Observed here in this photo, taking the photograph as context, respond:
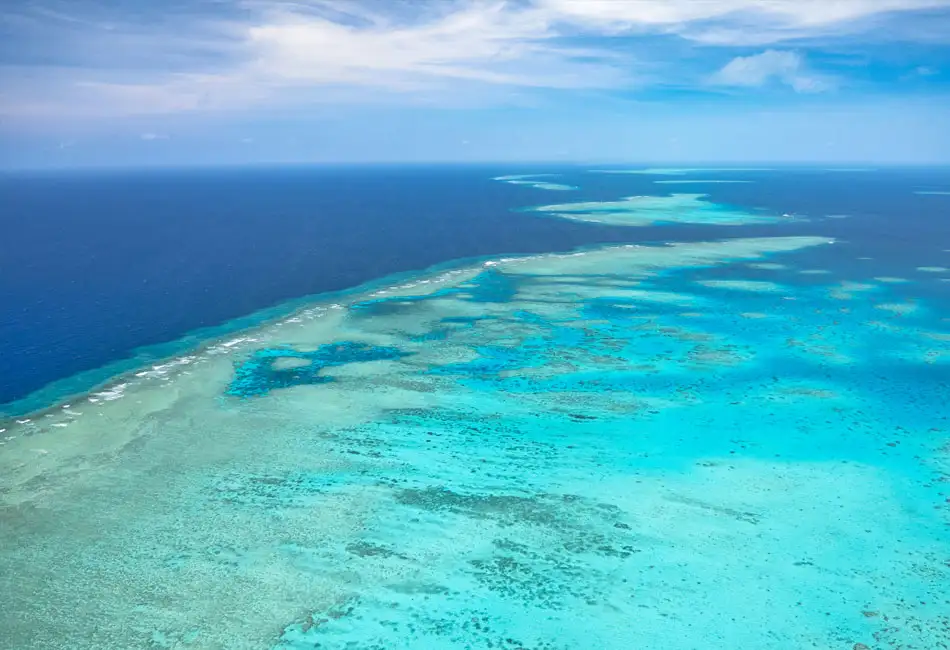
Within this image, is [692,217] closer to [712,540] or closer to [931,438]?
[931,438]

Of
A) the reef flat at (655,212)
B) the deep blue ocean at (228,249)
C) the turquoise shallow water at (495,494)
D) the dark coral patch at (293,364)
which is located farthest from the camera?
the reef flat at (655,212)

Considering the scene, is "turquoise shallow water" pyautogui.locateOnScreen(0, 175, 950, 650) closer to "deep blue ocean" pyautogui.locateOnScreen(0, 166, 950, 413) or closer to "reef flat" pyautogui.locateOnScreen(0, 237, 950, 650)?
"reef flat" pyautogui.locateOnScreen(0, 237, 950, 650)

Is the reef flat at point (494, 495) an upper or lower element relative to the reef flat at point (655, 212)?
lower

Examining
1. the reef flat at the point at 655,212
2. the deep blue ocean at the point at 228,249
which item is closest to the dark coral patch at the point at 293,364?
the deep blue ocean at the point at 228,249

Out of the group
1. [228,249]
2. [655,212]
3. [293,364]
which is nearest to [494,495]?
[293,364]

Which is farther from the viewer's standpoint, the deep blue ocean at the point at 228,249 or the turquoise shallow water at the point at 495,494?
the deep blue ocean at the point at 228,249

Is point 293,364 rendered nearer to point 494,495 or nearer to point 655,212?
point 494,495

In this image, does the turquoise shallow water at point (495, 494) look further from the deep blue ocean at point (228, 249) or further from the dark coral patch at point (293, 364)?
the deep blue ocean at point (228, 249)

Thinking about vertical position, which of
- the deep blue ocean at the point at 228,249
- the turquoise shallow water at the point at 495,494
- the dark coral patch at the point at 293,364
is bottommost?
the turquoise shallow water at the point at 495,494
